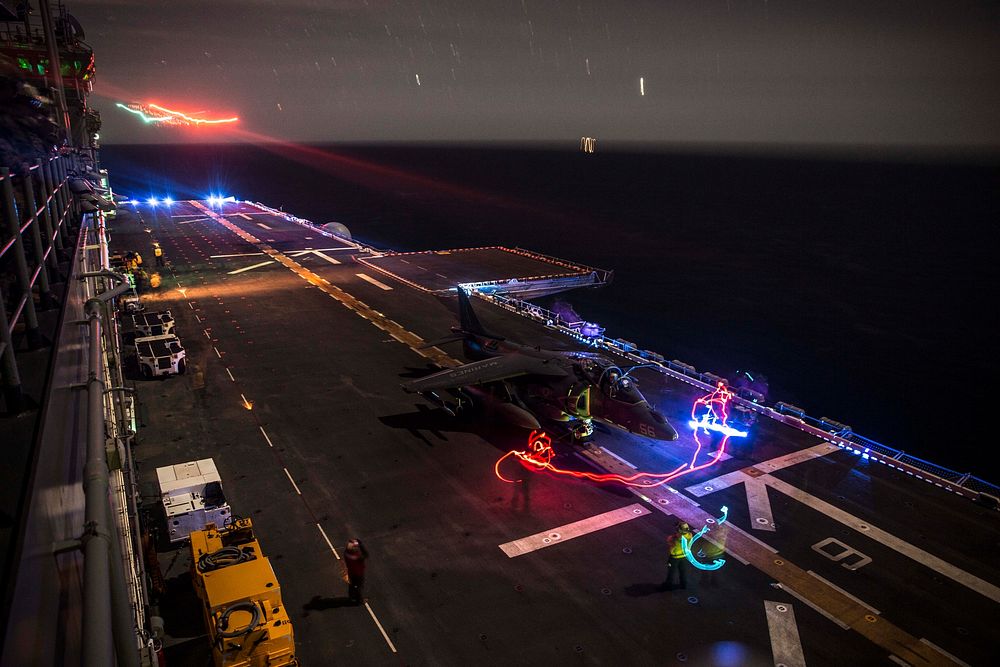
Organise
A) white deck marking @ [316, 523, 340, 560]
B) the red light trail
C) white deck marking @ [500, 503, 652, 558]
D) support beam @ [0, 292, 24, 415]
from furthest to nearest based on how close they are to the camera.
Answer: the red light trail
white deck marking @ [500, 503, 652, 558]
white deck marking @ [316, 523, 340, 560]
support beam @ [0, 292, 24, 415]

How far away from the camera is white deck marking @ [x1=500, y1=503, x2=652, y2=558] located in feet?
62.2

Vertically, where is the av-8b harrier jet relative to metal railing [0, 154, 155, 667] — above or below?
below

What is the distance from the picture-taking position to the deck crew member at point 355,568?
15.9 m

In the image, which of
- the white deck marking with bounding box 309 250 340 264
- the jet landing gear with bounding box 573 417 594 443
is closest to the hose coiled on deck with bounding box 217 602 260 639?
the jet landing gear with bounding box 573 417 594 443

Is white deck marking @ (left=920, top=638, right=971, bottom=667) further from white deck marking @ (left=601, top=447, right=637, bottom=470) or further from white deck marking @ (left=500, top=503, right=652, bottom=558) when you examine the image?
white deck marking @ (left=601, top=447, right=637, bottom=470)

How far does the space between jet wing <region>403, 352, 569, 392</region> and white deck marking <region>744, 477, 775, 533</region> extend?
310 inches

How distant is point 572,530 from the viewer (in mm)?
19906

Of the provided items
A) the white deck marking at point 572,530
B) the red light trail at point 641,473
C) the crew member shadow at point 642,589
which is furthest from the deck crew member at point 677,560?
the red light trail at point 641,473

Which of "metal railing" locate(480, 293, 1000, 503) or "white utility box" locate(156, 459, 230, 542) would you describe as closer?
"white utility box" locate(156, 459, 230, 542)

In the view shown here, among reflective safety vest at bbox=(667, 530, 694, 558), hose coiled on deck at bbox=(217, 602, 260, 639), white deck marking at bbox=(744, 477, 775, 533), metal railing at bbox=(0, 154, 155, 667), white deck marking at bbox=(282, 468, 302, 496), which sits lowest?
white deck marking at bbox=(744, 477, 775, 533)

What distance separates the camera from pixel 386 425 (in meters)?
26.9

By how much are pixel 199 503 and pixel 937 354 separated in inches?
2349

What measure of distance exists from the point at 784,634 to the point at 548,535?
6982mm

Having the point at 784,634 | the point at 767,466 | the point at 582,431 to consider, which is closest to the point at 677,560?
the point at 784,634
